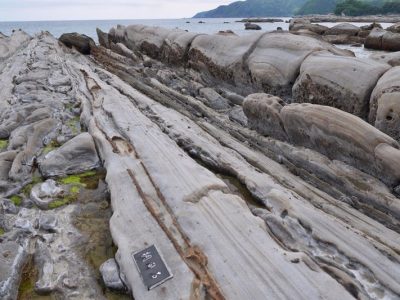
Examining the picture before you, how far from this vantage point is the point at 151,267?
13.3ft

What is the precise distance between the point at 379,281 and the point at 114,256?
3.27m

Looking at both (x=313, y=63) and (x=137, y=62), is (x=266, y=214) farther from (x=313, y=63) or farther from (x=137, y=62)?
(x=137, y=62)

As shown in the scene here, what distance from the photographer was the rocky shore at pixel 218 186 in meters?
4.08

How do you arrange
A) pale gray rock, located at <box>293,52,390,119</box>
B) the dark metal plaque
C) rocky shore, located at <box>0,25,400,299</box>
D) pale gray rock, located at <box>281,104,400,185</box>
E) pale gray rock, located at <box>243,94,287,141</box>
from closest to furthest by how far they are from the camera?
the dark metal plaque → rocky shore, located at <box>0,25,400,299</box> → pale gray rock, located at <box>281,104,400,185</box> → pale gray rock, located at <box>293,52,390,119</box> → pale gray rock, located at <box>243,94,287,141</box>

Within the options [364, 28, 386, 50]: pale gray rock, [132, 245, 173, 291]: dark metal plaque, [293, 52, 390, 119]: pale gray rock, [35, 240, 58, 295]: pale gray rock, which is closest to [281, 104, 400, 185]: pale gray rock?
[293, 52, 390, 119]: pale gray rock

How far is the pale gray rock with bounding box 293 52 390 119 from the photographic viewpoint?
804 cm

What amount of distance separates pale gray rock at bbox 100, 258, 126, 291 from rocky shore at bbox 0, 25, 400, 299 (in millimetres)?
27

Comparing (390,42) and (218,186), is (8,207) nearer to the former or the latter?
(218,186)

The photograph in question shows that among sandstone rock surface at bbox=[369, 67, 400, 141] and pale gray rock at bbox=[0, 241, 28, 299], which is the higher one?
sandstone rock surface at bbox=[369, 67, 400, 141]

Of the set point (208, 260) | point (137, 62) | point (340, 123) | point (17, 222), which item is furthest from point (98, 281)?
point (137, 62)

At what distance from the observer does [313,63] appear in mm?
9398

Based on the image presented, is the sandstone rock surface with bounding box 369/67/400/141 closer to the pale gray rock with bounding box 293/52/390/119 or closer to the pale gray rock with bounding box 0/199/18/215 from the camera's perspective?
the pale gray rock with bounding box 293/52/390/119

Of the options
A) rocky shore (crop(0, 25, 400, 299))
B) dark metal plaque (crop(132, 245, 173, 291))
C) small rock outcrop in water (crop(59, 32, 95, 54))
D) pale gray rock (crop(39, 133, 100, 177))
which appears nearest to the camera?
dark metal plaque (crop(132, 245, 173, 291))

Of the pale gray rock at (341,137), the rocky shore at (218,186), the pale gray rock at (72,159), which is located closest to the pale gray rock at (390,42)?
the rocky shore at (218,186)
